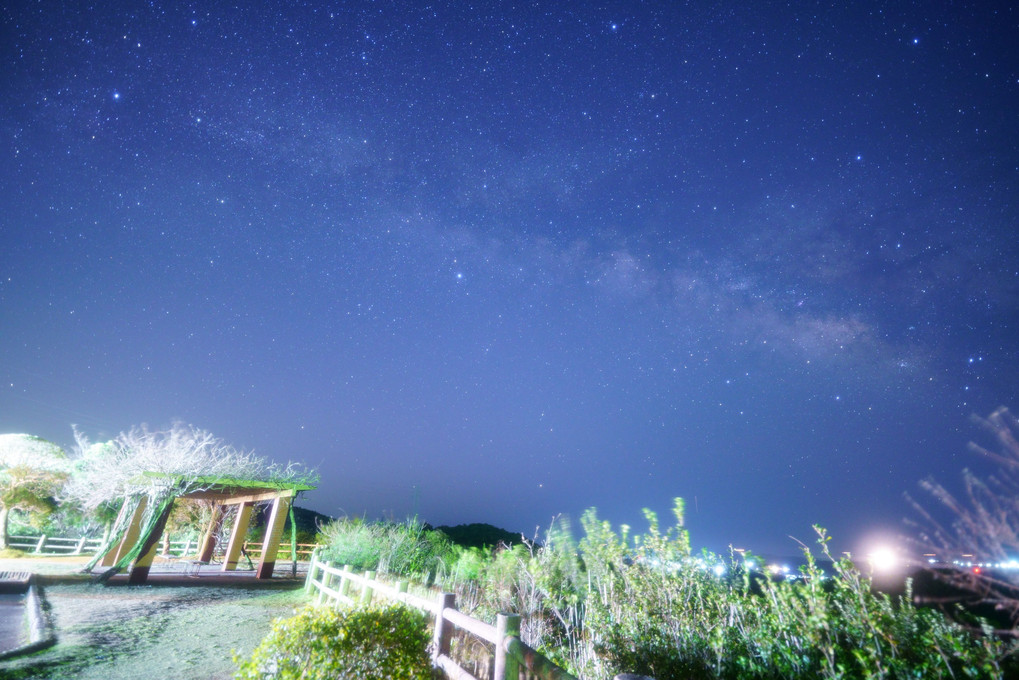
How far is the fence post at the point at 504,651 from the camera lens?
392 cm

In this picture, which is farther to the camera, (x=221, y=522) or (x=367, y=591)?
(x=221, y=522)

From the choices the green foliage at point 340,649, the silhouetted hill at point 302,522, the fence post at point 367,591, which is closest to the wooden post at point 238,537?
the silhouetted hill at point 302,522

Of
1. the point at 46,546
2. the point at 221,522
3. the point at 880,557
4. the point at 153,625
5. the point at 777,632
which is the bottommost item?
the point at 153,625

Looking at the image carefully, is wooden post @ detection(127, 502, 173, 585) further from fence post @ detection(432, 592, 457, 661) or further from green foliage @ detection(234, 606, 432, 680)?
green foliage @ detection(234, 606, 432, 680)

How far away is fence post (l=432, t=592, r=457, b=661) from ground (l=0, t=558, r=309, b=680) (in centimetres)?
233

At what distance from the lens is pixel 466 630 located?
5.78m

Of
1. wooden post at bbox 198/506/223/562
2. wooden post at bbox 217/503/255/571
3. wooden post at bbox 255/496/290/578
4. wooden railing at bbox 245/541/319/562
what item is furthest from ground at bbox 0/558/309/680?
wooden railing at bbox 245/541/319/562

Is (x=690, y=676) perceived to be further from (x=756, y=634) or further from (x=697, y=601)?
(x=697, y=601)

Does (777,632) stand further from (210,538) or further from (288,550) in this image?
(288,550)

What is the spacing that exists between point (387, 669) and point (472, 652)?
221cm

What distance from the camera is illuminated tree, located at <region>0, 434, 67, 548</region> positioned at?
19625 mm

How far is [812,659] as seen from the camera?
12.6 feet

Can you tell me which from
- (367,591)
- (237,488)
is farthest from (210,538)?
(367,591)

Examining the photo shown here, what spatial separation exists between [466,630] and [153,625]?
6.70 metres
